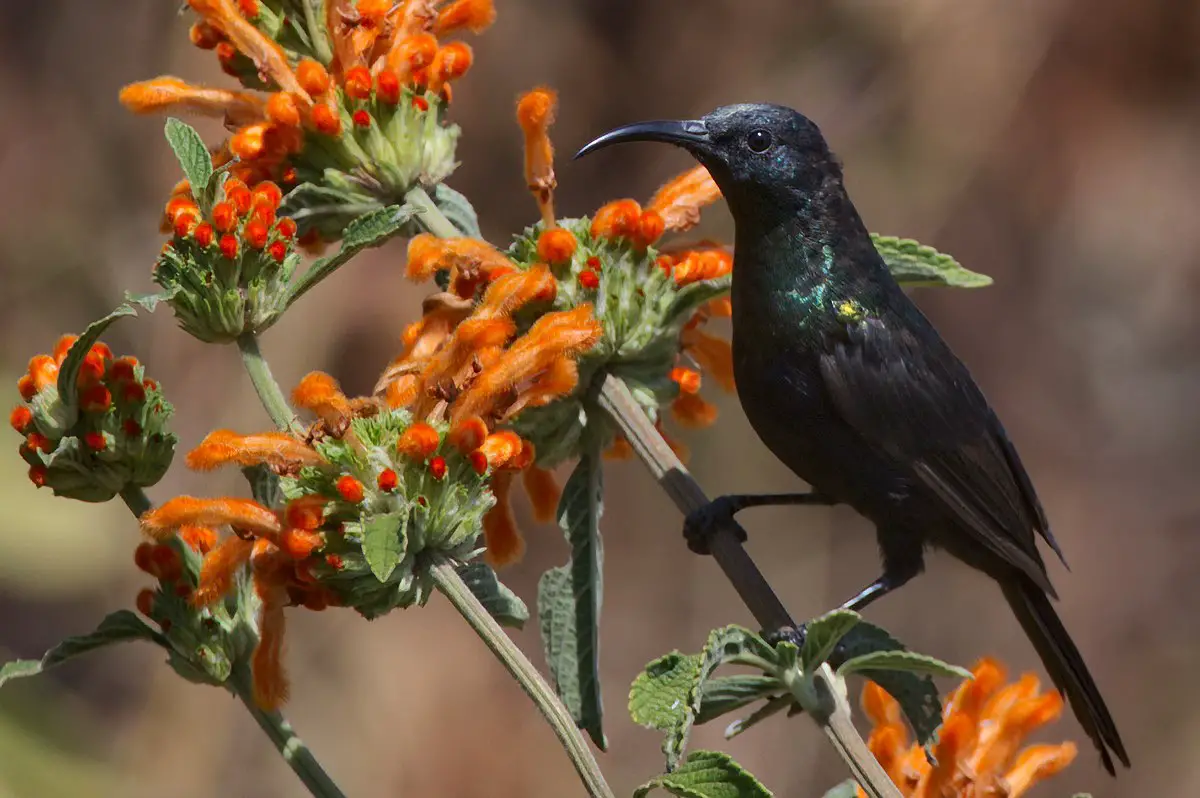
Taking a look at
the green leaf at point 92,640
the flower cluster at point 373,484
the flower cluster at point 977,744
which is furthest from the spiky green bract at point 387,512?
the flower cluster at point 977,744

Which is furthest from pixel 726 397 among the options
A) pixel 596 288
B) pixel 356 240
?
pixel 356 240

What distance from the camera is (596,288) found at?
6.80ft

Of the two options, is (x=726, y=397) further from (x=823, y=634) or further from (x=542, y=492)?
(x=823, y=634)

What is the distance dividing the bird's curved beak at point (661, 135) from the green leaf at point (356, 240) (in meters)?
0.50

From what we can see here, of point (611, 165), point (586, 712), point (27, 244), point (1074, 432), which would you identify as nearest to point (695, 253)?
point (586, 712)

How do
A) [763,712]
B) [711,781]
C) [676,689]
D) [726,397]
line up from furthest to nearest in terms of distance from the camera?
1. [726,397]
2. [763,712]
3. [676,689]
4. [711,781]

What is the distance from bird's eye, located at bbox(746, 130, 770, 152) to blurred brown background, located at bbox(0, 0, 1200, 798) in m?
2.50

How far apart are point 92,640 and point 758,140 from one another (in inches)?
55.6

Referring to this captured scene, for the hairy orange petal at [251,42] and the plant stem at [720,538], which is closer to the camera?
the plant stem at [720,538]

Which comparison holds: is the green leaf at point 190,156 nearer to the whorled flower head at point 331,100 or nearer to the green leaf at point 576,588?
the whorled flower head at point 331,100

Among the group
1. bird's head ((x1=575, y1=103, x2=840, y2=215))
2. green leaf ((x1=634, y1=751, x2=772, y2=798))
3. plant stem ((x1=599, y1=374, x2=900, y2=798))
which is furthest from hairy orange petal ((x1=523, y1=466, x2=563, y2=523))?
green leaf ((x1=634, y1=751, x2=772, y2=798))

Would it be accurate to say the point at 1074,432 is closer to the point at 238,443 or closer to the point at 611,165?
the point at 611,165

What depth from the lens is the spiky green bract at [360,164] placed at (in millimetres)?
2049

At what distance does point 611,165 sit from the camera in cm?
617
